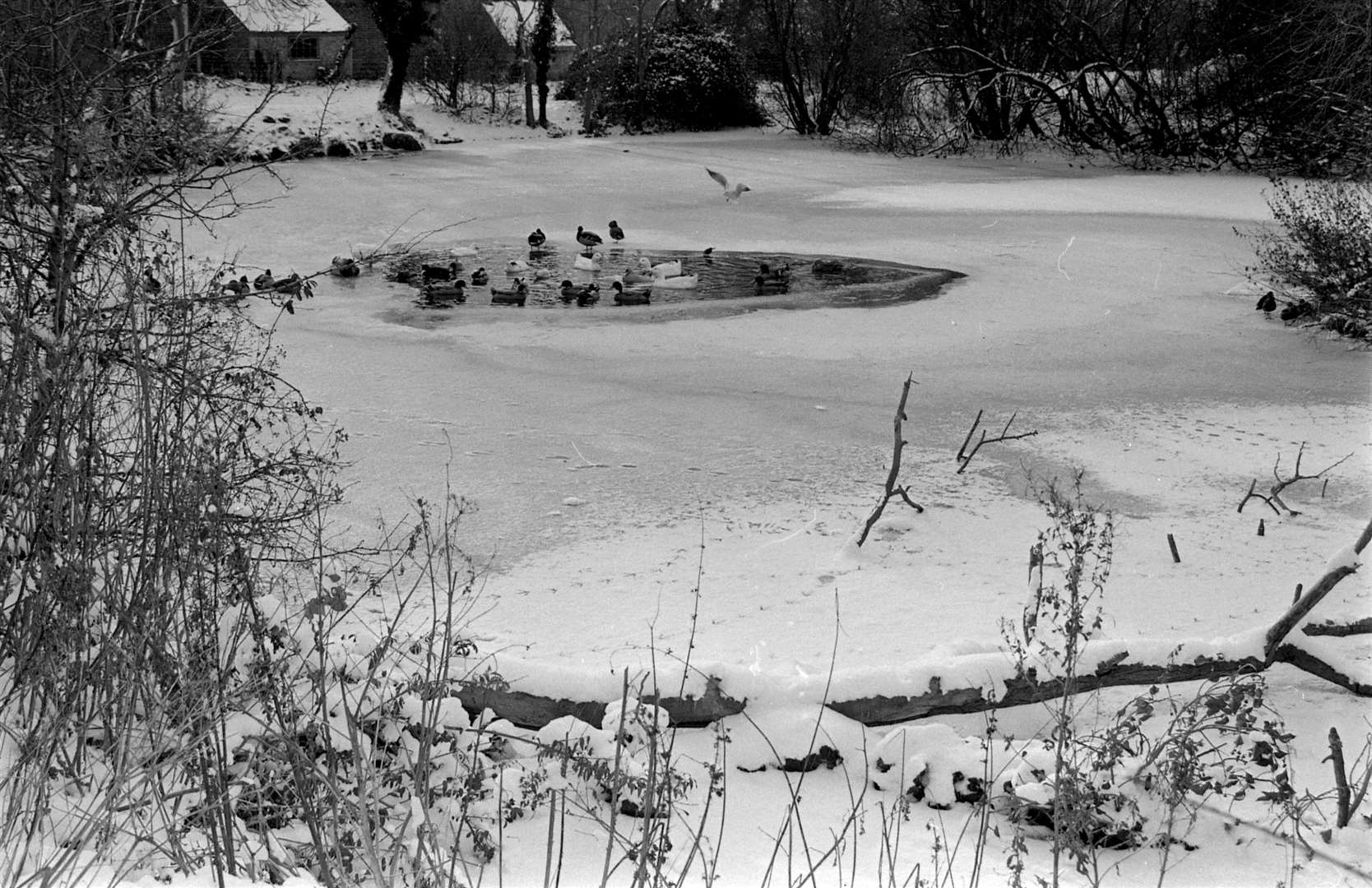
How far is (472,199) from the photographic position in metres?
16.1

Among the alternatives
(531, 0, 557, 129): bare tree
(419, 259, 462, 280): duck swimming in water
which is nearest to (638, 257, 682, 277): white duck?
(419, 259, 462, 280): duck swimming in water

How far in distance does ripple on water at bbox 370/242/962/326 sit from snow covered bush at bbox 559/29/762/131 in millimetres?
17972

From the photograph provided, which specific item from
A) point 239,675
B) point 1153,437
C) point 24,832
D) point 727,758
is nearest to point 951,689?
point 727,758

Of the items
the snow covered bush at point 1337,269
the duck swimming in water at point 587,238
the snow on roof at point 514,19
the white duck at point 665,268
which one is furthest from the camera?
the snow on roof at point 514,19

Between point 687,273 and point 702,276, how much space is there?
0.15 metres

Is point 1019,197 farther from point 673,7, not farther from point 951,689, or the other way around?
point 673,7

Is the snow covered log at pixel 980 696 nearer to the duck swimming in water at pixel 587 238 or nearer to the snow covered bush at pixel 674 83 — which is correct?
the duck swimming in water at pixel 587 238

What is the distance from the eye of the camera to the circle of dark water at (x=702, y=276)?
1033cm

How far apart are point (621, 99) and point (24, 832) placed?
1148 inches

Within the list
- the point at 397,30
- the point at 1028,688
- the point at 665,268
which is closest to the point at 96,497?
the point at 1028,688

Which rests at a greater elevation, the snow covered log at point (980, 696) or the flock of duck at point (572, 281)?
the flock of duck at point (572, 281)

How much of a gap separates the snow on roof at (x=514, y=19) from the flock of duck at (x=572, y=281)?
23.4 metres

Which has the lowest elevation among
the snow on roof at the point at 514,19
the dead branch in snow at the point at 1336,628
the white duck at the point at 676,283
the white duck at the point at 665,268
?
the dead branch in snow at the point at 1336,628

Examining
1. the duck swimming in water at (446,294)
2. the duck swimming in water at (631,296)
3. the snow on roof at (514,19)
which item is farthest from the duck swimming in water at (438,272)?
the snow on roof at (514,19)
